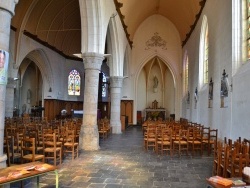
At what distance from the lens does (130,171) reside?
626 centimetres

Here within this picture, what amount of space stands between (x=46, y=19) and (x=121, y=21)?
21.2 ft

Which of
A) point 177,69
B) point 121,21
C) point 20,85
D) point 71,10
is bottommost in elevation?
point 20,85

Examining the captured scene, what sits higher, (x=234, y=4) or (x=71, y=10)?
(x=71, y=10)

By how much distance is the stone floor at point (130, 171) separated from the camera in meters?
5.20

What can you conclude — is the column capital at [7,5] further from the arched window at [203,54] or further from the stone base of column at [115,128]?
the arched window at [203,54]

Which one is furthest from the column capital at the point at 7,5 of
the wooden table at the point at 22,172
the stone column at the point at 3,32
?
the wooden table at the point at 22,172

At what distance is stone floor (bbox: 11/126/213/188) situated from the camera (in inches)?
205

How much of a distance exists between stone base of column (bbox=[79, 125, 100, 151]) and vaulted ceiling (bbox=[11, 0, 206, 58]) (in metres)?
8.01

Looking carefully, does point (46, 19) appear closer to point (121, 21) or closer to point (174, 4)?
point (121, 21)

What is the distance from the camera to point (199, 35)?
16.2 m

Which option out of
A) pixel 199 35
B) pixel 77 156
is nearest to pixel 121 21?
pixel 199 35

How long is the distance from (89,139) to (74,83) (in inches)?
665

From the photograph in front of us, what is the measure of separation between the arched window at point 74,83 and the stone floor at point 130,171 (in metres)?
17.7

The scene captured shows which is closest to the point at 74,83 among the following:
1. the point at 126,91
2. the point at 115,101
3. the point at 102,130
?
the point at 126,91
